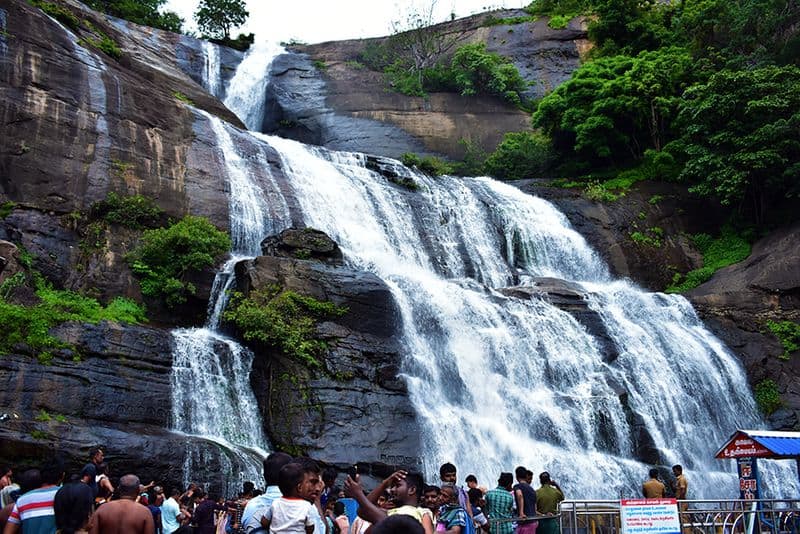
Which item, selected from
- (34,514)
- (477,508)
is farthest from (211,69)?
(34,514)

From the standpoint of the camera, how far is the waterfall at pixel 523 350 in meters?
18.8

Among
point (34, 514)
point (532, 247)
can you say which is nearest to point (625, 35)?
point (532, 247)

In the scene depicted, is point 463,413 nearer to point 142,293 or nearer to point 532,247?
point 142,293

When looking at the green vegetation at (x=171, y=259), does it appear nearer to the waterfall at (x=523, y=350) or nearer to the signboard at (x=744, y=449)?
the waterfall at (x=523, y=350)

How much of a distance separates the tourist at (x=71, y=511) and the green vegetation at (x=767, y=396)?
22.4m

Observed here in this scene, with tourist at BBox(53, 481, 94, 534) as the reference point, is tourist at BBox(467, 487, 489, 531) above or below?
below

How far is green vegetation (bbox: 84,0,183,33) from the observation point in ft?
137

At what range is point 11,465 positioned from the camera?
13.4m

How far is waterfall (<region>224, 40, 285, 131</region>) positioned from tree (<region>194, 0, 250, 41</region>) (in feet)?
17.4

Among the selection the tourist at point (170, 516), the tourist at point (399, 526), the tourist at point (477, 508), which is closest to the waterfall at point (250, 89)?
the tourist at point (170, 516)

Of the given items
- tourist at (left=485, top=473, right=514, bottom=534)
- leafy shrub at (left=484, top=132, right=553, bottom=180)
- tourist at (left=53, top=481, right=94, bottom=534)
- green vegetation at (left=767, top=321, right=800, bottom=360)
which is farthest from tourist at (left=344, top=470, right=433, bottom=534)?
leafy shrub at (left=484, top=132, right=553, bottom=180)

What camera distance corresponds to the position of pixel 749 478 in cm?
1314

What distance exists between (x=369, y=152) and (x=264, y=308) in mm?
22066

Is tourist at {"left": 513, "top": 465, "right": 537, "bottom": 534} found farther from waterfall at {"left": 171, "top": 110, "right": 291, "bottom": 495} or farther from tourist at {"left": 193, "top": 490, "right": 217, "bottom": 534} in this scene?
waterfall at {"left": 171, "top": 110, "right": 291, "bottom": 495}
